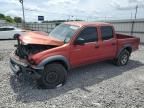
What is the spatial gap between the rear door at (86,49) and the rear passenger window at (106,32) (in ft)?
1.21

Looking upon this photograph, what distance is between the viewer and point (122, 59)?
7348mm

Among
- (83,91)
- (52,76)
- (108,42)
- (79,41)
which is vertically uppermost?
(79,41)

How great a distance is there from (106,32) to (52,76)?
269 centimetres

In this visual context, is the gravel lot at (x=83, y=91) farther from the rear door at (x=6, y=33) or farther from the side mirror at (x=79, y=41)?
the rear door at (x=6, y=33)

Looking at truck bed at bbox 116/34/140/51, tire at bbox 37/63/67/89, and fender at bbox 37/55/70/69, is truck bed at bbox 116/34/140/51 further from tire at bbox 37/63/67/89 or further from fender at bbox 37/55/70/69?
tire at bbox 37/63/67/89

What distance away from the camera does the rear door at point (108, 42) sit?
6234 mm

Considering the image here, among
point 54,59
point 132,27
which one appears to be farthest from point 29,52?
point 132,27

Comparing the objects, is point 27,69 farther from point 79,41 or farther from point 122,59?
point 122,59

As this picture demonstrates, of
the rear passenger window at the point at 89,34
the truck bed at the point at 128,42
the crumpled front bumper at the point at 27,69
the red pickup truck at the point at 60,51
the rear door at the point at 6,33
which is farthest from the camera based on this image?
the rear door at the point at 6,33

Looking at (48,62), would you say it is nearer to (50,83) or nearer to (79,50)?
(50,83)

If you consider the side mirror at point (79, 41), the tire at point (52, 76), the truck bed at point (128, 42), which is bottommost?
the tire at point (52, 76)

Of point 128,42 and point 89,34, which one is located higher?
point 89,34

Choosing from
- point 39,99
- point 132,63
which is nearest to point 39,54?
point 39,99

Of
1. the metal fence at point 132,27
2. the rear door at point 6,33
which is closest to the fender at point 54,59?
the metal fence at point 132,27
